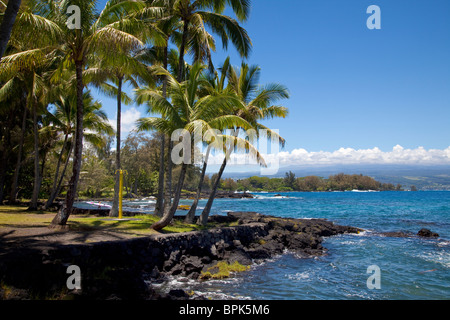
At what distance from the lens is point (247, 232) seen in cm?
1550

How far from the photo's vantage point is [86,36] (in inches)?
421

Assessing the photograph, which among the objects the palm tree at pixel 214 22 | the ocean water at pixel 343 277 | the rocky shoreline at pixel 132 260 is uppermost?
the palm tree at pixel 214 22

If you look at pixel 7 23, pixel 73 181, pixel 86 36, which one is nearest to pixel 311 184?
pixel 73 181

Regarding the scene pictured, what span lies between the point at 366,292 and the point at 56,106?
2210cm

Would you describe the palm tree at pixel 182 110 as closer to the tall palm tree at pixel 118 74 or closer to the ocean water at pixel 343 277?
the tall palm tree at pixel 118 74

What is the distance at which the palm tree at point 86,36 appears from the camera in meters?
9.78

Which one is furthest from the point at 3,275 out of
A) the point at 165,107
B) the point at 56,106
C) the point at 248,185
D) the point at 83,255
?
the point at 248,185

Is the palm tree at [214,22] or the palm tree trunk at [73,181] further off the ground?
the palm tree at [214,22]

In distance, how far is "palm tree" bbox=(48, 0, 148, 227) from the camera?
978 cm

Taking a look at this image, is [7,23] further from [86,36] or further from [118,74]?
[118,74]

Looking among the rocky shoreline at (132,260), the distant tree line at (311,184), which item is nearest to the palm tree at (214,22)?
the rocky shoreline at (132,260)

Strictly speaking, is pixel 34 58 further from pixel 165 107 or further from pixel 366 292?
pixel 366 292

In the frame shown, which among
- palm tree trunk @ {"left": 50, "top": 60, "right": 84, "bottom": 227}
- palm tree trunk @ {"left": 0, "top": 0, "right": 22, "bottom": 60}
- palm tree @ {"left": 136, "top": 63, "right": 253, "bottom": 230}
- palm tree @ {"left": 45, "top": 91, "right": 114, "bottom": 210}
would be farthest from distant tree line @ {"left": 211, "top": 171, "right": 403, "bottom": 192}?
palm tree trunk @ {"left": 0, "top": 0, "right": 22, "bottom": 60}

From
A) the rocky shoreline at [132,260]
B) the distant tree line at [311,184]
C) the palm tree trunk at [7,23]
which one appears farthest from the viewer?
the distant tree line at [311,184]
